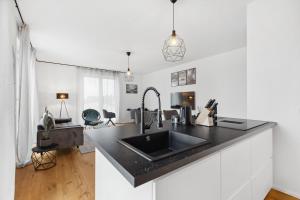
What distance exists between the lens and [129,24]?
244 centimetres

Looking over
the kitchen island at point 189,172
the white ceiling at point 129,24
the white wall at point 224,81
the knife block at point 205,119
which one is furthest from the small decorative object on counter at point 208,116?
the white wall at point 224,81

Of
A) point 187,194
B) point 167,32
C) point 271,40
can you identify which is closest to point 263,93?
point 271,40

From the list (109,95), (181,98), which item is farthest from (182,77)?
(109,95)

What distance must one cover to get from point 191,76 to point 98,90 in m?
3.81

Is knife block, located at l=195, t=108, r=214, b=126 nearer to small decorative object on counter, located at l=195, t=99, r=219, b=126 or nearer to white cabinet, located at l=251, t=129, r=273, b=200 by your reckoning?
small decorative object on counter, located at l=195, t=99, r=219, b=126

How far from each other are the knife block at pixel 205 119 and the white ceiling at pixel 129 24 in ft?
4.89

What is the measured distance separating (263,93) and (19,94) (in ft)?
12.1

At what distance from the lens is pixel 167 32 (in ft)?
8.99

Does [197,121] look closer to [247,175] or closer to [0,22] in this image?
[247,175]

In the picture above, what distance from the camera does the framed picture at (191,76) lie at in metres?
4.69

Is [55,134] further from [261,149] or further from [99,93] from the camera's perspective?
[261,149]

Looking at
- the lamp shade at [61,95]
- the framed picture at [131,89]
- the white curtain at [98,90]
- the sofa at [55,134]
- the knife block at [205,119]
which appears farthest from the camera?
the framed picture at [131,89]

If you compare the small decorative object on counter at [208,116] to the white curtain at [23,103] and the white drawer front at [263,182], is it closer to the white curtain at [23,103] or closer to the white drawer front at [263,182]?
the white drawer front at [263,182]

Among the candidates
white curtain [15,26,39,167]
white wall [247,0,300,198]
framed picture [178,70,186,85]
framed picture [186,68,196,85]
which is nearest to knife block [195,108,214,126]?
white wall [247,0,300,198]
